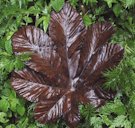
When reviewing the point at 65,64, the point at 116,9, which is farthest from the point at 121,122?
the point at 116,9

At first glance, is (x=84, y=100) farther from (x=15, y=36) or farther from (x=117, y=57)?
(x=15, y=36)

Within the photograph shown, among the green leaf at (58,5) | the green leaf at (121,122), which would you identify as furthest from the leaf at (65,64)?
the green leaf at (121,122)

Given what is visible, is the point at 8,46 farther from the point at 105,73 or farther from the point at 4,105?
the point at 105,73

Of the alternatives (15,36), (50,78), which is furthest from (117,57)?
(15,36)

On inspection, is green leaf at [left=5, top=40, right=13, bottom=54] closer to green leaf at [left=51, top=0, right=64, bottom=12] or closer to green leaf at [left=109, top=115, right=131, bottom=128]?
green leaf at [left=51, top=0, right=64, bottom=12]

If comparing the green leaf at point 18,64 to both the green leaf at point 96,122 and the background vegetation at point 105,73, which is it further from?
the green leaf at point 96,122
